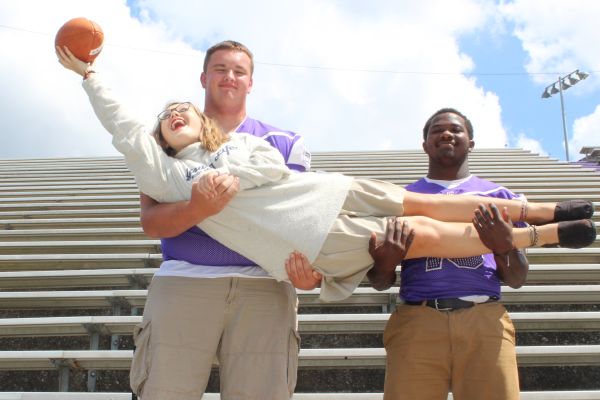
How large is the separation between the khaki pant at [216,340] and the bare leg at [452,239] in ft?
1.31

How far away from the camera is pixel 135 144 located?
1454 mm

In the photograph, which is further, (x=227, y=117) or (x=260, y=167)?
(x=227, y=117)

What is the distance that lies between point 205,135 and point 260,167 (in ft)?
0.65

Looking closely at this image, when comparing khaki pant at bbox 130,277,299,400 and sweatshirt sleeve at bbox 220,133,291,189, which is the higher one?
sweatshirt sleeve at bbox 220,133,291,189

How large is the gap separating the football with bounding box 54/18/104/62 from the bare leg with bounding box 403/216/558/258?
37.9 inches

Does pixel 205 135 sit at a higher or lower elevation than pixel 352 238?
higher

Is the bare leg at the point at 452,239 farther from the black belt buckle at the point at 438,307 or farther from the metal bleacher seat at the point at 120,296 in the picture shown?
the metal bleacher seat at the point at 120,296

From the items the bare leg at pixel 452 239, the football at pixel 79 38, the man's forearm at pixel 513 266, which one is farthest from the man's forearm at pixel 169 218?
the man's forearm at pixel 513 266

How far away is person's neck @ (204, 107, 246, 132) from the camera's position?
5.37 feet

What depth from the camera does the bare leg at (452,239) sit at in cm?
155

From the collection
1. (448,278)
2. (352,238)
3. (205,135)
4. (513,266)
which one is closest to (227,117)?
(205,135)

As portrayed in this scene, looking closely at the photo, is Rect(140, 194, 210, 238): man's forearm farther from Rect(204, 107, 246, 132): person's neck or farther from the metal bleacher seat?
the metal bleacher seat

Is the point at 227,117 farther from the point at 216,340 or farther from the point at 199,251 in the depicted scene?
the point at 216,340

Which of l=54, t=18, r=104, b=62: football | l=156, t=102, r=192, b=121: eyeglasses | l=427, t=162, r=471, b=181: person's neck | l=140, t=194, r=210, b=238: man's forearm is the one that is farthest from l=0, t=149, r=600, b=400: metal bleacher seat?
l=54, t=18, r=104, b=62: football
